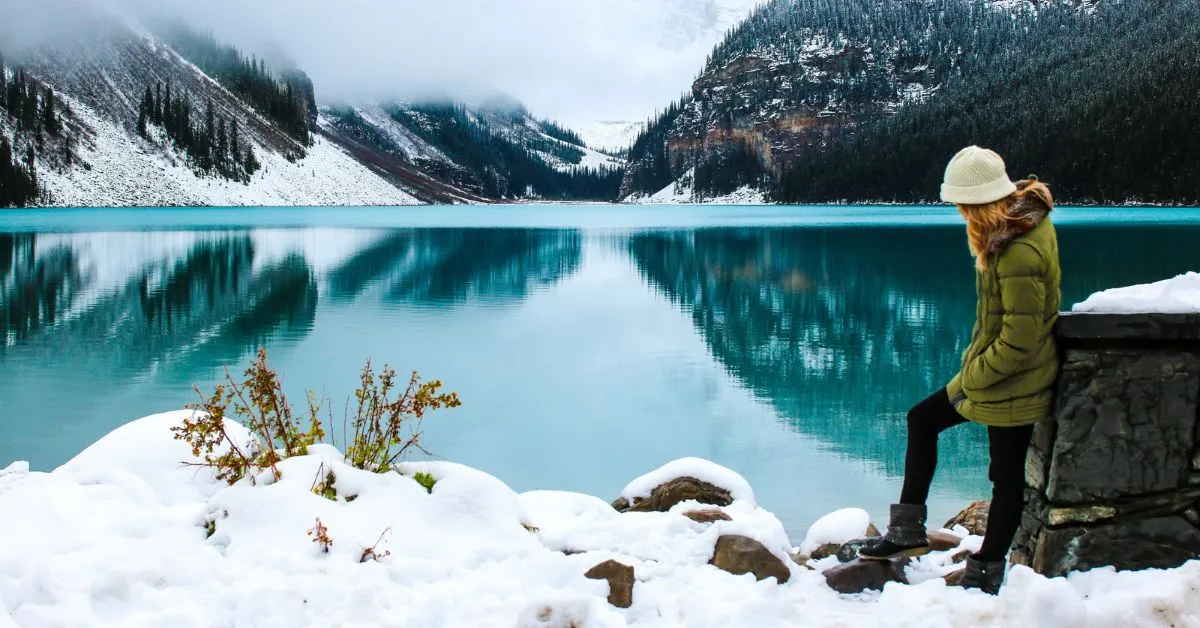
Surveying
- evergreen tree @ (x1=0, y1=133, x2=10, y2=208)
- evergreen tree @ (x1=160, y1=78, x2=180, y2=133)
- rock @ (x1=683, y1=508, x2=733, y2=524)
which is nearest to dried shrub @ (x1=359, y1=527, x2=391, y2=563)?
rock @ (x1=683, y1=508, x2=733, y2=524)

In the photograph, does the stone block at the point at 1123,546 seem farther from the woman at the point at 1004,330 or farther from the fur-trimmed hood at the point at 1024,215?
the fur-trimmed hood at the point at 1024,215

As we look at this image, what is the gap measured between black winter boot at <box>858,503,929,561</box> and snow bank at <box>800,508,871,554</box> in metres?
0.73

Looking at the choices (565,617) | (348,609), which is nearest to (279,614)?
(348,609)

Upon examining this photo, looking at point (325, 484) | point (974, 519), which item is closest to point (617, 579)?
point (325, 484)

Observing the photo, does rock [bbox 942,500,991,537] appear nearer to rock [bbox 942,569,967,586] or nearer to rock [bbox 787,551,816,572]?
rock [bbox 787,551,816,572]

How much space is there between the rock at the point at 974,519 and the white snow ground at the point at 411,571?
47.6 inches

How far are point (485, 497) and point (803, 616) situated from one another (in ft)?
7.52

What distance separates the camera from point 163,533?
5043mm

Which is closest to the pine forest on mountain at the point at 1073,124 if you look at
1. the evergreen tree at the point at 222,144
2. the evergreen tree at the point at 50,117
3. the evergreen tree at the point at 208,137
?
the evergreen tree at the point at 222,144

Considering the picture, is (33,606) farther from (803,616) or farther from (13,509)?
(803,616)

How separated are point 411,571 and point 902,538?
9.25ft

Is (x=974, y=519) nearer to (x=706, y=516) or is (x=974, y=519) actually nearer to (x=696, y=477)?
(x=696, y=477)

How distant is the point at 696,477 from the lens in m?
7.39

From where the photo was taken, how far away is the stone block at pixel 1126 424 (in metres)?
4.52
